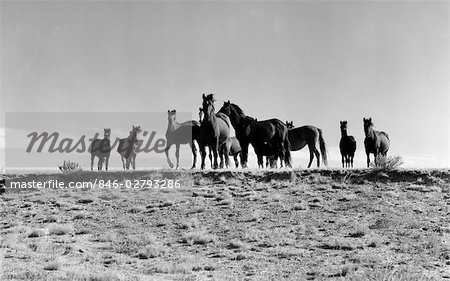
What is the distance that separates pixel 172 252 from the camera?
13.5 m

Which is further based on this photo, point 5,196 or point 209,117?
point 209,117

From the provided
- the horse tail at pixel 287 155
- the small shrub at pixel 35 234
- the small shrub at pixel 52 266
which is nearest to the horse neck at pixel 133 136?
the horse tail at pixel 287 155

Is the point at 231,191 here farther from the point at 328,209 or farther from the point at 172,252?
the point at 172,252

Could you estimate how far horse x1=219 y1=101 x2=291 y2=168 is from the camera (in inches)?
920

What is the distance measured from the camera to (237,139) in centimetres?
2570

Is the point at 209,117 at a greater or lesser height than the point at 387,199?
greater

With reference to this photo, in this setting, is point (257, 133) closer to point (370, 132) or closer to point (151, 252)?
point (370, 132)

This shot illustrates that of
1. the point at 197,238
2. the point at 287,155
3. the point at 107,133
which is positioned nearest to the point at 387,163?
the point at 287,155

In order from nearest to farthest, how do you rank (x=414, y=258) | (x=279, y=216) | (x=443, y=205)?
(x=414, y=258)
(x=279, y=216)
(x=443, y=205)

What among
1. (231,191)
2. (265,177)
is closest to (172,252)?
(231,191)

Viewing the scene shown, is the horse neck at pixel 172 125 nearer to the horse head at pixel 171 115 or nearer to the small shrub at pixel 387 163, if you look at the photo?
the horse head at pixel 171 115

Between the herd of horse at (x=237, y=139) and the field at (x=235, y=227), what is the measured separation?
7.85 feet

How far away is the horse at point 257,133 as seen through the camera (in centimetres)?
2338

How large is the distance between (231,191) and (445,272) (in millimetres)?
9565
